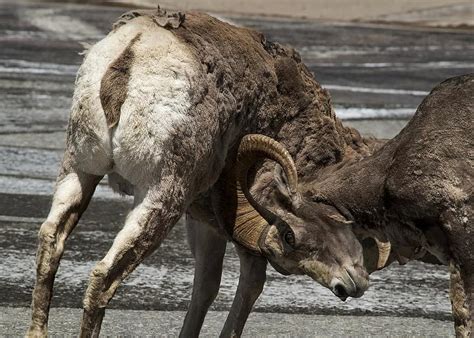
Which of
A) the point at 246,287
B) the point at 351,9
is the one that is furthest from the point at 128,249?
the point at 351,9

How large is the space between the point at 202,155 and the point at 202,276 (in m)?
1.33

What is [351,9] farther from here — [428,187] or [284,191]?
[428,187]

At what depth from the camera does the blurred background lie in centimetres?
910

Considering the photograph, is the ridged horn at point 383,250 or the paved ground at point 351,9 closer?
the ridged horn at point 383,250

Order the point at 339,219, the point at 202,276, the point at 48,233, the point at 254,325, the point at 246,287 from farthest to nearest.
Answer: the point at 254,325 < the point at 202,276 < the point at 246,287 < the point at 339,219 < the point at 48,233

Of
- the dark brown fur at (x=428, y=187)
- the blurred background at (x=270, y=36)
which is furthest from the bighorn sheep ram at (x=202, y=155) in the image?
the blurred background at (x=270, y=36)

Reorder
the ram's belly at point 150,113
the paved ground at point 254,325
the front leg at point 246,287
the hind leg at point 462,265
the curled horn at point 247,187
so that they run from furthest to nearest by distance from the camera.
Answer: the paved ground at point 254,325
the front leg at point 246,287
the curled horn at point 247,187
the hind leg at point 462,265
the ram's belly at point 150,113

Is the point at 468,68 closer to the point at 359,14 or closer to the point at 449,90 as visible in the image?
the point at 359,14

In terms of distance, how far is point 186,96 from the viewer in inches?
268

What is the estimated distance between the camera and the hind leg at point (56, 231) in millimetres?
6914

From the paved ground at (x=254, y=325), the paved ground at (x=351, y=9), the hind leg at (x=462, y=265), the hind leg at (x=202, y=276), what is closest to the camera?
the hind leg at (x=462, y=265)

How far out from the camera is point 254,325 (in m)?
8.63

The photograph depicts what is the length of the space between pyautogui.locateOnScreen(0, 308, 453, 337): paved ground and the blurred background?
24 millimetres

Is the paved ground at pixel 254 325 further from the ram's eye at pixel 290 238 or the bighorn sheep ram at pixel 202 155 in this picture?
the ram's eye at pixel 290 238
